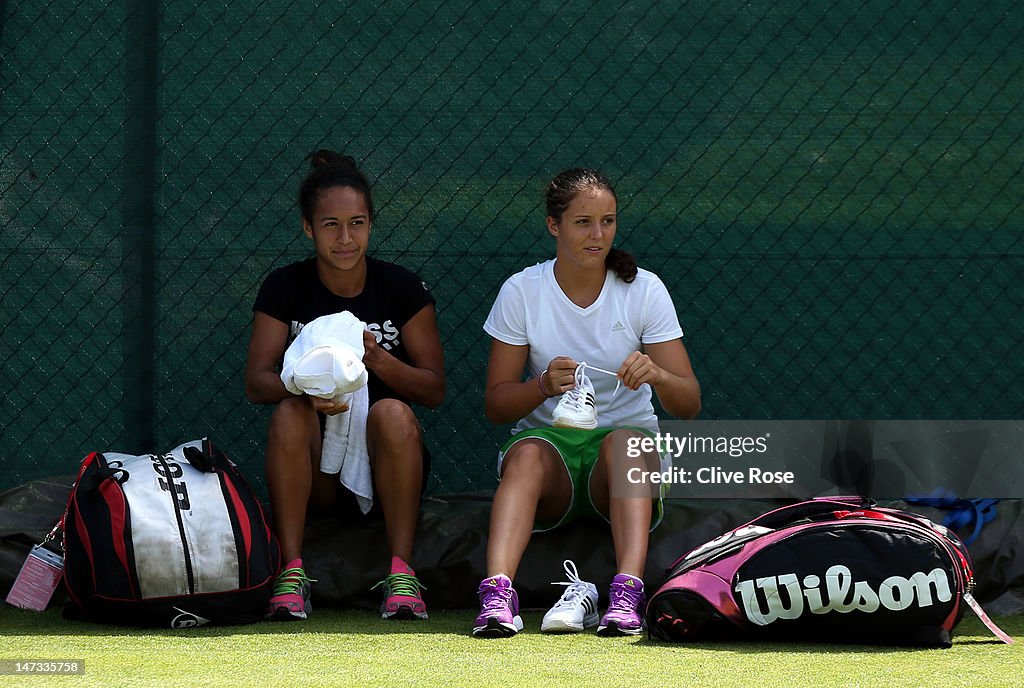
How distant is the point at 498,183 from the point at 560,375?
0.97 m

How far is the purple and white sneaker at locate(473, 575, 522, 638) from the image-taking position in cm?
256

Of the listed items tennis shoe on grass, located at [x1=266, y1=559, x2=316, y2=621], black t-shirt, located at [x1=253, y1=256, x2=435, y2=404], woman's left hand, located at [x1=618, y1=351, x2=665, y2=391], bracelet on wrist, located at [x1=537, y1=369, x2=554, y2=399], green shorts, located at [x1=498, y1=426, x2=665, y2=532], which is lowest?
tennis shoe on grass, located at [x1=266, y1=559, x2=316, y2=621]

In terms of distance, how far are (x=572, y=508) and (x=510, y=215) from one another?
101 centimetres

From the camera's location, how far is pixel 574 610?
2.68 m

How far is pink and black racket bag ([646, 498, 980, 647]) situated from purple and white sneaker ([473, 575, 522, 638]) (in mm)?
280

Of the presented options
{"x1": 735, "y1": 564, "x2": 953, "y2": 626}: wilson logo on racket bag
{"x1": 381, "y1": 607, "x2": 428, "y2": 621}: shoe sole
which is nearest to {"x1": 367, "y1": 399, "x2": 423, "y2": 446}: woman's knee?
{"x1": 381, "y1": 607, "x2": 428, "y2": 621}: shoe sole

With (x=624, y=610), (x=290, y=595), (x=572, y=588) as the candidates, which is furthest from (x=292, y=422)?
(x=624, y=610)

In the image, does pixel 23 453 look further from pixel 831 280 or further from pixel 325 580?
pixel 831 280

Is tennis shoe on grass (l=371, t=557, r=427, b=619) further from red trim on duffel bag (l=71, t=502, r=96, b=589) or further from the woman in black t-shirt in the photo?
red trim on duffel bag (l=71, t=502, r=96, b=589)

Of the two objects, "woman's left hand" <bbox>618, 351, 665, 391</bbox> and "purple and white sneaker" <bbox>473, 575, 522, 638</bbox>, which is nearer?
"purple and white sneaker" <bbox>473, 575, 522, 638</bbox>

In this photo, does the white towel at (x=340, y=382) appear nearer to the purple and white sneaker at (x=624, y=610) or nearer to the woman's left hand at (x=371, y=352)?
the woman's left hand at (x=371, y=352)

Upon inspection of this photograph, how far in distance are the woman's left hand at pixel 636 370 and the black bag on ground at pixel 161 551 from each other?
0.85 meters

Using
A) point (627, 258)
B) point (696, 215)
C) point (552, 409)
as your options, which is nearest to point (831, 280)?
point (696, 215)

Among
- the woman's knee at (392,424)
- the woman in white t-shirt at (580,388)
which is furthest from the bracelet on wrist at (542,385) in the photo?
the woman's knee at (392,424)
